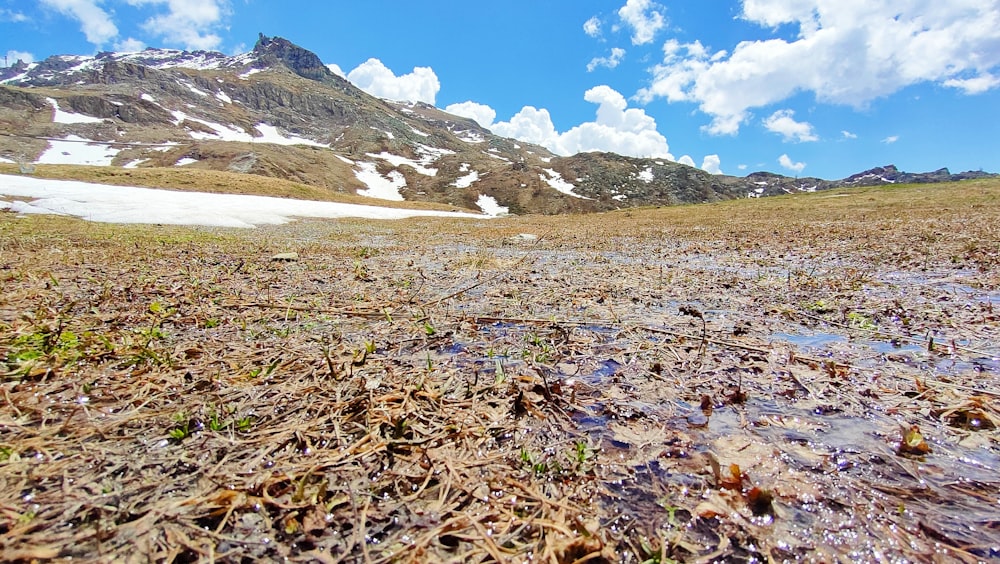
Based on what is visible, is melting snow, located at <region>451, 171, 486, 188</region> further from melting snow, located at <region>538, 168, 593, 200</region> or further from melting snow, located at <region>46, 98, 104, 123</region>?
melting snow, located at <region>46, 98, 104, 123</region>

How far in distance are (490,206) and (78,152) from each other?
372 ft

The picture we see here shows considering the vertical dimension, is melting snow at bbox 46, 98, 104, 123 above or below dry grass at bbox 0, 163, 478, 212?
above

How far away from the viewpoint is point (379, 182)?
123m

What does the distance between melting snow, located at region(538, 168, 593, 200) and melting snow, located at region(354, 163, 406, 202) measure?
144ft

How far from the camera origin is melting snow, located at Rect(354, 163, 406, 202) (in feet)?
374

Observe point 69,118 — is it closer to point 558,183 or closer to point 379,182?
point 379,182

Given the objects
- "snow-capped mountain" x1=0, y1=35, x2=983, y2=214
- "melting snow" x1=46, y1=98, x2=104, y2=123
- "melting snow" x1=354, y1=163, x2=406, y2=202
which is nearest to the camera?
"snow-capped mountain" x1=0, y1=35, x2=983, y2=214

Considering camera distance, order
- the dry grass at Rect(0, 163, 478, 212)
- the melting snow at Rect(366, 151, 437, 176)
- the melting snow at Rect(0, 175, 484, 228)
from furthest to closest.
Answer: the melting snow at Rect(366, 151, 437, 176)
the dry grass at Rect(0, 163, 478, 212)
the melting snow at Rect(0, 175, 484, 228)

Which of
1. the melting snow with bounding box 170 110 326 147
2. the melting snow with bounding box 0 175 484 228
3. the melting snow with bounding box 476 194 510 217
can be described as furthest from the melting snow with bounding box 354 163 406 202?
the melting snow with bounding box 0 175 484 228

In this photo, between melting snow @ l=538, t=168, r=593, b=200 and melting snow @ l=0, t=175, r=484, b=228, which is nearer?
melting snow @ l=0, t=175, r=484, b=228

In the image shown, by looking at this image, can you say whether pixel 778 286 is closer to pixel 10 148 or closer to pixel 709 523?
pixel 709 523

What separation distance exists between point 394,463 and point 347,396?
95 centimetres

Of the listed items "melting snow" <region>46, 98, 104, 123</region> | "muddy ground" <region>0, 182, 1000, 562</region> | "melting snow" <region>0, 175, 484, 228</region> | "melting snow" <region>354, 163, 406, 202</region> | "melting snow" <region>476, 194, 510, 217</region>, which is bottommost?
"muddy ground" <region>0, 182, 1000, 562</region>

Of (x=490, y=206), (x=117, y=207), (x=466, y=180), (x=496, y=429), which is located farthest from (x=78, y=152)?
(x=496, y=429)
